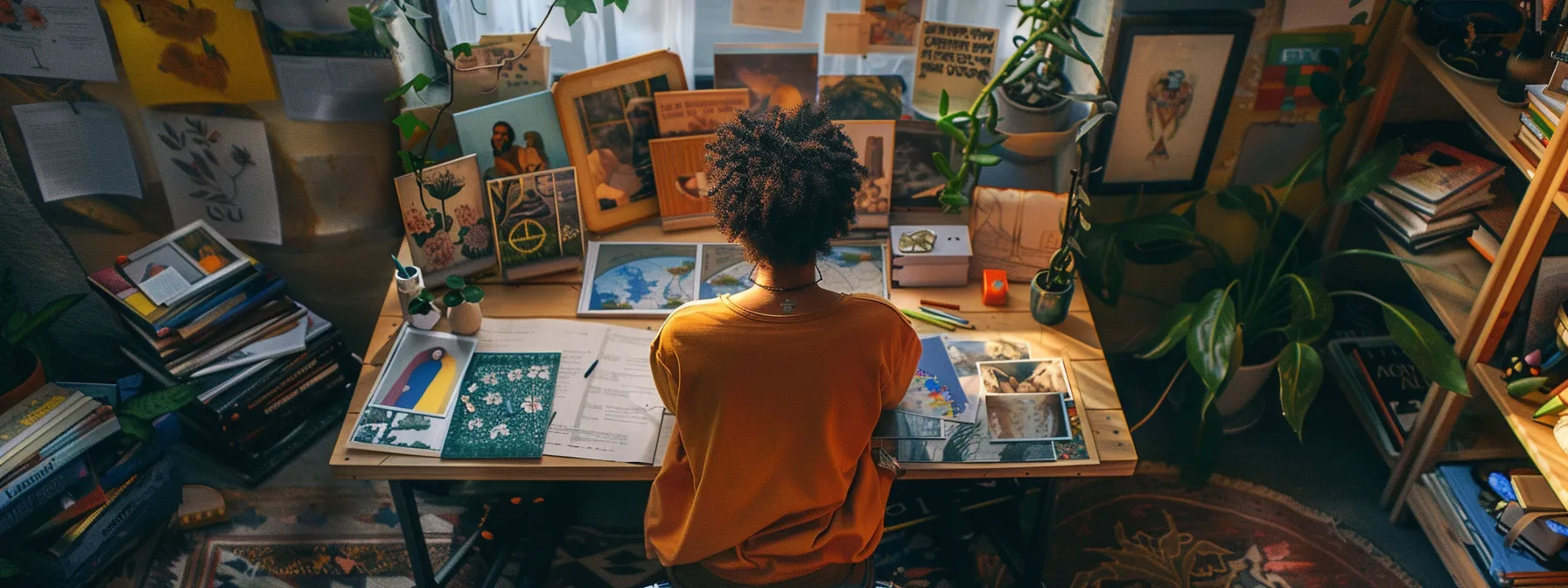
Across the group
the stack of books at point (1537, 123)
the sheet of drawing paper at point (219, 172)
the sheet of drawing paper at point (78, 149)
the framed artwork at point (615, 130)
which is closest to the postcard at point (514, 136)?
the framed artwork at point (615, 130)

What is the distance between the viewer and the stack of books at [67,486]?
6.91ft

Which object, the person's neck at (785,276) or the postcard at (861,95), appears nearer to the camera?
the person's neck at (785,276)

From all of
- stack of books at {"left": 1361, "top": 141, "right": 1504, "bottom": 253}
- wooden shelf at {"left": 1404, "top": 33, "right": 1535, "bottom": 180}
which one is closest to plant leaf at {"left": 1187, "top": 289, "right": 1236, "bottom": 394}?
stack of books at {"left": 1361, "top": 141, "right": 1504, "bottom": 253}

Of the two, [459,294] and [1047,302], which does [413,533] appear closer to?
[459,294]

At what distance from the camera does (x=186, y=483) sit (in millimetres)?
2521

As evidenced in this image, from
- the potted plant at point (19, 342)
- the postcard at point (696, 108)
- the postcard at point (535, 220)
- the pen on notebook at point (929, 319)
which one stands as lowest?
the potted plant at point (19, 342)

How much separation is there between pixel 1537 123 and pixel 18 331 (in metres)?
2.97

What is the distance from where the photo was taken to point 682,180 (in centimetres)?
229

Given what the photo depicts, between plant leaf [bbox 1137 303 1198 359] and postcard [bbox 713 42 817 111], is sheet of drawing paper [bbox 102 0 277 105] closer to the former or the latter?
postcard [bbox 713 42 817 111]

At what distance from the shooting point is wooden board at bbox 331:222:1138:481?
5.96 ft

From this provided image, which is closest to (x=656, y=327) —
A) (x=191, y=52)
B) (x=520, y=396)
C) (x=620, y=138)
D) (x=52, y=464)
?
(x=520, y=396)

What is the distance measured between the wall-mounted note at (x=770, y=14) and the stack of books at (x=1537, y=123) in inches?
53.6

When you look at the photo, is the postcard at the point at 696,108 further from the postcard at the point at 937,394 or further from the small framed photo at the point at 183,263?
the small framed photo at the point at 183,263

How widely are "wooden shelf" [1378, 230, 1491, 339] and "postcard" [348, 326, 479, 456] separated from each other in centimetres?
190
